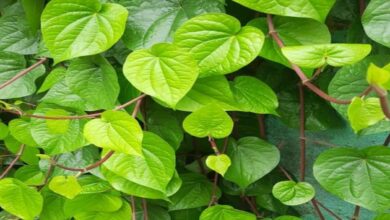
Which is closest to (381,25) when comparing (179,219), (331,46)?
(331,46)

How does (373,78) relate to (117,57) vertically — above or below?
above

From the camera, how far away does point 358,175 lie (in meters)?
0.67

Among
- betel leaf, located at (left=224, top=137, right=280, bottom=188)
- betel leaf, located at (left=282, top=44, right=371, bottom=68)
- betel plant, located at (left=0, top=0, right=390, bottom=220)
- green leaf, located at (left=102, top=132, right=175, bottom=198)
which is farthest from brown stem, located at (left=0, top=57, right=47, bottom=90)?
betel leaf, located at (left=282, top=44, right=371, bottom=68)

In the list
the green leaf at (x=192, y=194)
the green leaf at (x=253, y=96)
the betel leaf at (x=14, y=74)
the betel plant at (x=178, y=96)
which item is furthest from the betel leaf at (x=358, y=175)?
the betel leaf at (x=14, y=74)

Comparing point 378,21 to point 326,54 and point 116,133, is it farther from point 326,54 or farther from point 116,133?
point 116,133

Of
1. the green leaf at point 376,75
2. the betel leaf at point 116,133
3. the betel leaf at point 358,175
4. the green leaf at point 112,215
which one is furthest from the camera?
the green leaf at point 112,215

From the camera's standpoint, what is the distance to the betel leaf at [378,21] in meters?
0.60

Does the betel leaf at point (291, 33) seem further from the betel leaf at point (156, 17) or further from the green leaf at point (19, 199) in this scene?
the green leaf at point (19, 199)

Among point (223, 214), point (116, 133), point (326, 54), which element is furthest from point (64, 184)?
point (326, 54)

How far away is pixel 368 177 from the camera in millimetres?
665

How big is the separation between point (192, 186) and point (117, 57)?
0.81 ft

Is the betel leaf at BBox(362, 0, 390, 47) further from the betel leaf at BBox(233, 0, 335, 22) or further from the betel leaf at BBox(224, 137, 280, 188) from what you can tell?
the betel leaf at BBox(224, 137, 280, 188)

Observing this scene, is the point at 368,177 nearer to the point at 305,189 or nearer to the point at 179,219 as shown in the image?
the point at 305,189

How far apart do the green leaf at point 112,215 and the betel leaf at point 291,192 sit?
0.23m
